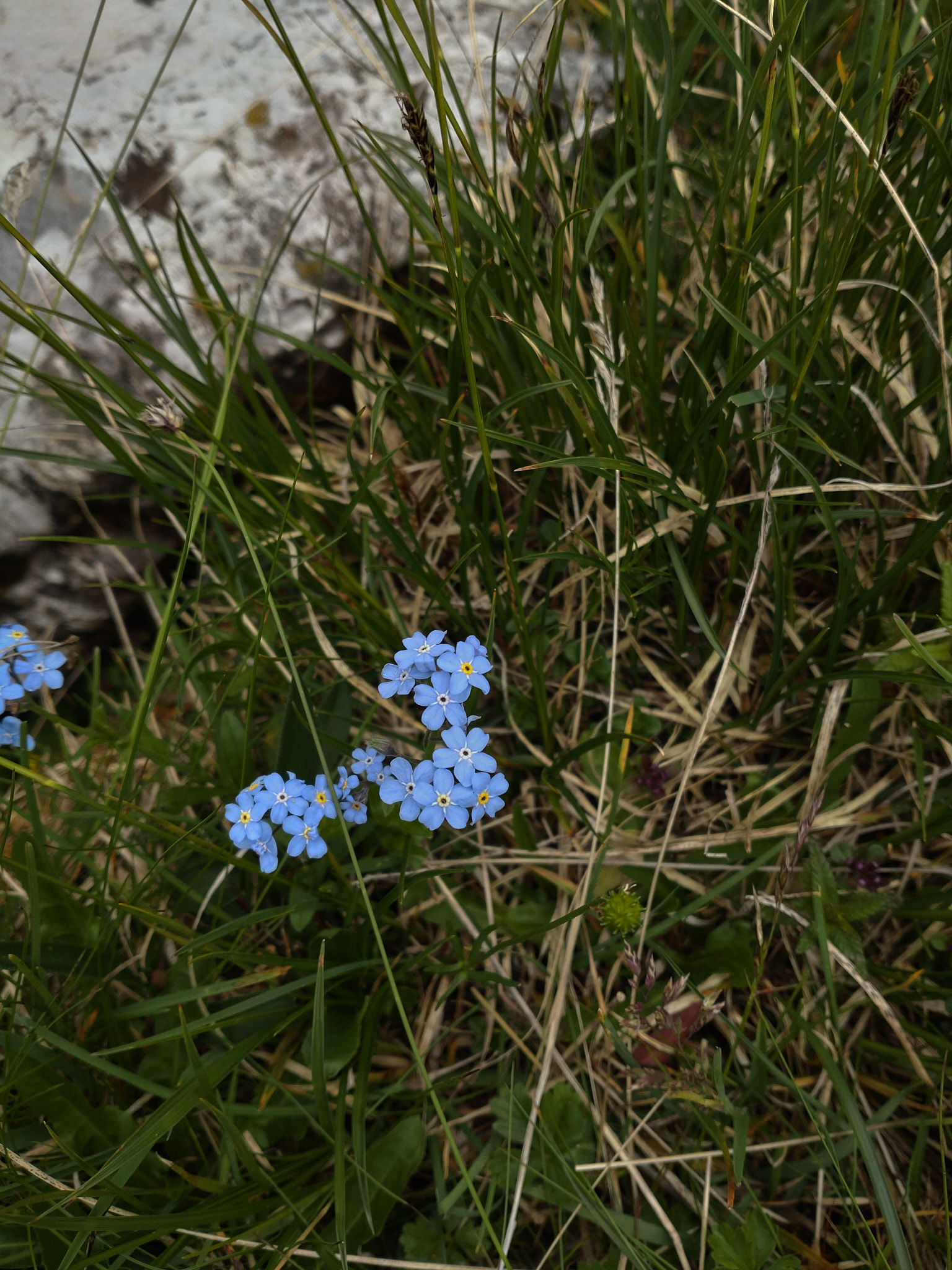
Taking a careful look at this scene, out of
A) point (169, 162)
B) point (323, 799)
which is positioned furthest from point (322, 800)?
point (169, 162)

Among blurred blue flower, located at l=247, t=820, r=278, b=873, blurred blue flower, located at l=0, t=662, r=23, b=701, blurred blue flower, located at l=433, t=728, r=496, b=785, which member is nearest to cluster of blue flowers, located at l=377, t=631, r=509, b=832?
blurred blue flower, located at l=433, t=728, r=496, b=785

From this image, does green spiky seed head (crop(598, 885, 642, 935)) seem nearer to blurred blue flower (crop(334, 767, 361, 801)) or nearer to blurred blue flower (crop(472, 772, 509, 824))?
blurred blue flower (crop(472, 772, 509, 824))

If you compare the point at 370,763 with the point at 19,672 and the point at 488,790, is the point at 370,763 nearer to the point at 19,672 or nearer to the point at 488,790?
the point at 488,790

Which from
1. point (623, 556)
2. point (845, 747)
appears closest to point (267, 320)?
point (623, 556)

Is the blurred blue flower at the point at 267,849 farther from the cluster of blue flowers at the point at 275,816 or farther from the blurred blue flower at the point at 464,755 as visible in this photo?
the blurred blue flower at the point at 464,755

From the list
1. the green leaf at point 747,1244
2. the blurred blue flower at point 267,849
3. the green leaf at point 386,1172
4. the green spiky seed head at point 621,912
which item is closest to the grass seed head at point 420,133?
the blurred blue flower at point 267,849

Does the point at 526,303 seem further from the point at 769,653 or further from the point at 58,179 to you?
the point at 58,179

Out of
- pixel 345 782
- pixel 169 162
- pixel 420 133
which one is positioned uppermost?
pixel 169 162
